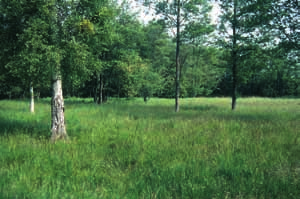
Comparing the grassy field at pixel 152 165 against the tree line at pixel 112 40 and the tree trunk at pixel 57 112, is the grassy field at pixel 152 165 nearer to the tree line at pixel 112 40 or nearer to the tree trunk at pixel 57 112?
the tree trunk at pixel 57 112

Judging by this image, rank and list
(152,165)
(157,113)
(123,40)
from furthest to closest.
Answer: (123,40), (157,113), (152,165)

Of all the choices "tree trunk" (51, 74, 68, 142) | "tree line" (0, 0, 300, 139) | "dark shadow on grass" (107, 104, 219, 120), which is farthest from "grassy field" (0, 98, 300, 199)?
"dark shadow on grass" (107, 104, 219, 120)

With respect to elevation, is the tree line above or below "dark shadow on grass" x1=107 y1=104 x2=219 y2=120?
above

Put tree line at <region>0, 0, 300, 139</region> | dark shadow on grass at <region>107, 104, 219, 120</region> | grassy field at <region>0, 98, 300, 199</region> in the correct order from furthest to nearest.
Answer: dark shadow on grass at <region>107, 104, 219, 120</region> → tree line at <region>0, 0, 300, 139</region> → grassy field at <region>0, 98, 300, 199</region>

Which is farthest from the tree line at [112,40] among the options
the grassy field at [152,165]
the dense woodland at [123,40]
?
the grassy field at [152,165]

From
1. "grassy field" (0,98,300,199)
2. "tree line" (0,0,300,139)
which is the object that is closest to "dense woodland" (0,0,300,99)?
"tree line" (0,0,300,139)

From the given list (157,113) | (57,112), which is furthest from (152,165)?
(157,113)

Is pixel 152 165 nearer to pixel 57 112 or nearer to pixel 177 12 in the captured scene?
pixel 57 112

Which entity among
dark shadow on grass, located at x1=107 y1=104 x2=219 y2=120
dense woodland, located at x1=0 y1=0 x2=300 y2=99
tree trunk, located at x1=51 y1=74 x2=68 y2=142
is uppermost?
dense woodland, located at x1=0 y1=0 x2=300 y2=99

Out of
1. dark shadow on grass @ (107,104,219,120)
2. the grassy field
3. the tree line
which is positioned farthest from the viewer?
dark shadow on grass @ (107,104,219,120)

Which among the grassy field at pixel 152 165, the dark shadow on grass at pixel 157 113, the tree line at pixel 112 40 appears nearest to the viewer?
the grassy field at pixel 152 165

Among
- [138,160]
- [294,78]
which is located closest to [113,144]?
[138,160]

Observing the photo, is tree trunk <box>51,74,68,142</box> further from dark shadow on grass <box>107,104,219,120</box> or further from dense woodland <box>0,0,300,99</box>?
dark shadow on grass <box>107,104,219,120</box>

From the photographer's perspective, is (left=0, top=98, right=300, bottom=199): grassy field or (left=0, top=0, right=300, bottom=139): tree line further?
(left=0, top=0, right=300, bottom=139): tree line
